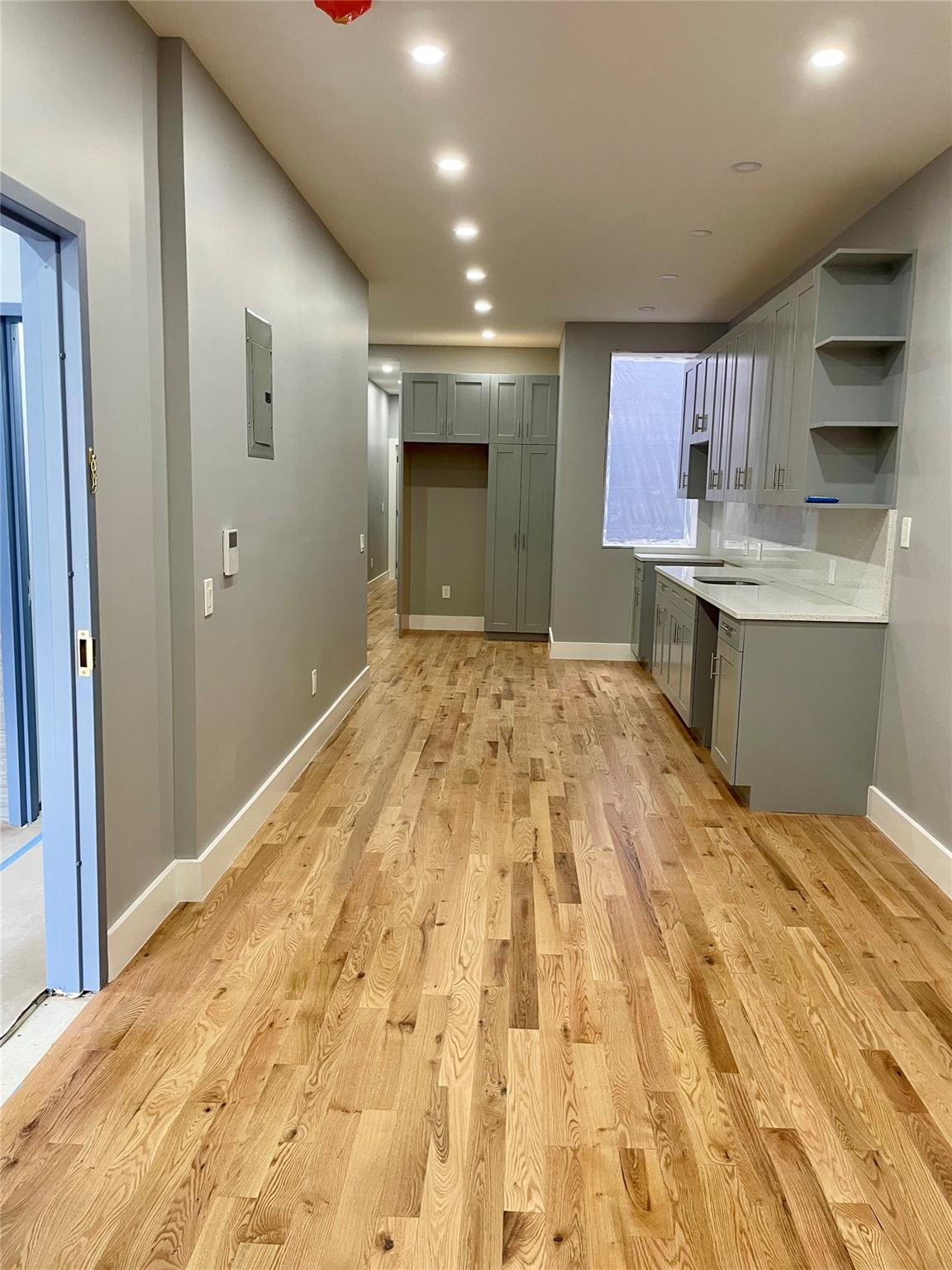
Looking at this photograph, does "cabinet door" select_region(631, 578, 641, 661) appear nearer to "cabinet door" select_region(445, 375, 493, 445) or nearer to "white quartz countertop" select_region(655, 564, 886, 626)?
"white quartz countertop" select_region(655, 564, 886, 626)

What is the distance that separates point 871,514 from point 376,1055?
3234 mm

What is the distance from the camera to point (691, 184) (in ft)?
13.0

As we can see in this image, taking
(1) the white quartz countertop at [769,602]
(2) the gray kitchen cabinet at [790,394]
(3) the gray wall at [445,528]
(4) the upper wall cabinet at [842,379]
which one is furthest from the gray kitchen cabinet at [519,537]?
(4) the upper wall cabinet at [842,379]

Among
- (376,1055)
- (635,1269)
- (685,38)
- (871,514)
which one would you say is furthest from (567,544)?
(635,1269)

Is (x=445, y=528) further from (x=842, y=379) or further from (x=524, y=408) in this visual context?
(x=842, y=379)

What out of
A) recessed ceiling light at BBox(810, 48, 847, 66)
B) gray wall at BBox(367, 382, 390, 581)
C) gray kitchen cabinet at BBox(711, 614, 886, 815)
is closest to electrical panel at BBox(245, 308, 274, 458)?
recessed ceiling light at BBox(810, 48, 847, 66)

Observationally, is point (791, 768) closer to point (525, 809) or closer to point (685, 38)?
point (525, 809)

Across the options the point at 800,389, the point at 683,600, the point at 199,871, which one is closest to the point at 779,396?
the point at 800,389

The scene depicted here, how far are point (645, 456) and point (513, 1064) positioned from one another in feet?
20.0

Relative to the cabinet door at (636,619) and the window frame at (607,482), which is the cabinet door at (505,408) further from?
the cabinet door at (636,619)

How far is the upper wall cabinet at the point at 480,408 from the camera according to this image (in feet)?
27.6

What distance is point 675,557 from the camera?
7293mm

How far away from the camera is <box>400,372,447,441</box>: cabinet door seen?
27.8 feet

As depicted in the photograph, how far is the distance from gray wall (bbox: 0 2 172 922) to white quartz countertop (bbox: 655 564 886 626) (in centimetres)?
252
